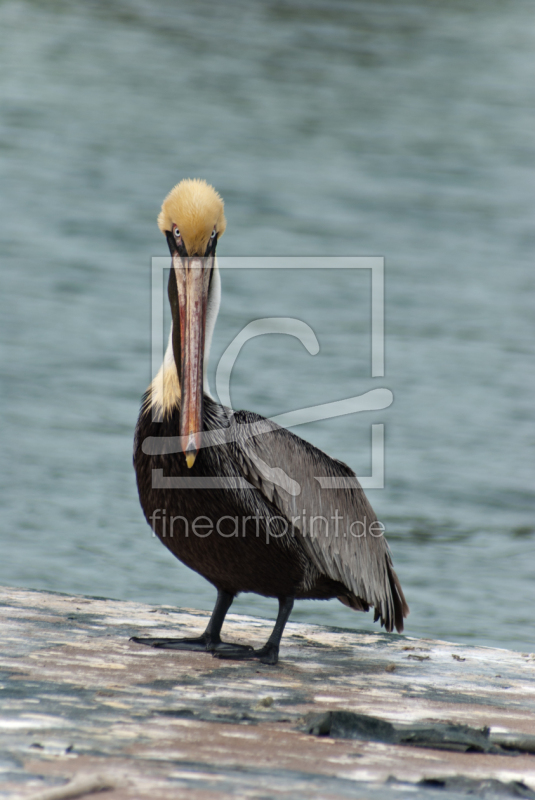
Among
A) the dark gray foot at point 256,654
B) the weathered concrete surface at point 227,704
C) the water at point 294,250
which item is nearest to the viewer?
the weathered concrete surface at point 227,704

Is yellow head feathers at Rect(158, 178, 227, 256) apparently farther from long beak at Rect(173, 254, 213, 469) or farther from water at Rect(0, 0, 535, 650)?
water at Rect(0, 0, 535, 650)

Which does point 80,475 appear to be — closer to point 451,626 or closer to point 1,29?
point 451,626

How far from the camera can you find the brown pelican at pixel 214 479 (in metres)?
3.18

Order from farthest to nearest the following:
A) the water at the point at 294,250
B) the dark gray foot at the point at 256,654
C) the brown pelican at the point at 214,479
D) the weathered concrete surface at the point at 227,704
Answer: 1. the water at the point at 294,250
2. the dark gray foot at the point at 256,654
3. the brown pelican at the point at 214,479
4. the weathered concrete surface at the point at 227,704

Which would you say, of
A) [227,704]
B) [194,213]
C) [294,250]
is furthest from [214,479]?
[294,250]

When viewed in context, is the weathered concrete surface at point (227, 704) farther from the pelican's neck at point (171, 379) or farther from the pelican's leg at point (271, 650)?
the pelican's neck at point (171, 379)

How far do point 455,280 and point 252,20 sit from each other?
38.2ft

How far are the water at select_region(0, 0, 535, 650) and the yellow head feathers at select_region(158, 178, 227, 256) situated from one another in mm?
3506

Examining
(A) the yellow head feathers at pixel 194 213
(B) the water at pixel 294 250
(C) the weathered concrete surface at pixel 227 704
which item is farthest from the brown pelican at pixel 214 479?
(B) the water at pixel 294 250

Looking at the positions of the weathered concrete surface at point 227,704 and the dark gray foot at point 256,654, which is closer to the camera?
the weathered concrete surface at point 227,704

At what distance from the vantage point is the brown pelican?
3180mm

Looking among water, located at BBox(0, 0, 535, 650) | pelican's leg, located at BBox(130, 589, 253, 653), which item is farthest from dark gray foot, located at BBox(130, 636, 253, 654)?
water, located at BBox(0, 0, 535, 650)

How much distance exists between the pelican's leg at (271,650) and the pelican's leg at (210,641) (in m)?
0.02

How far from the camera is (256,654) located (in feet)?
10.9
